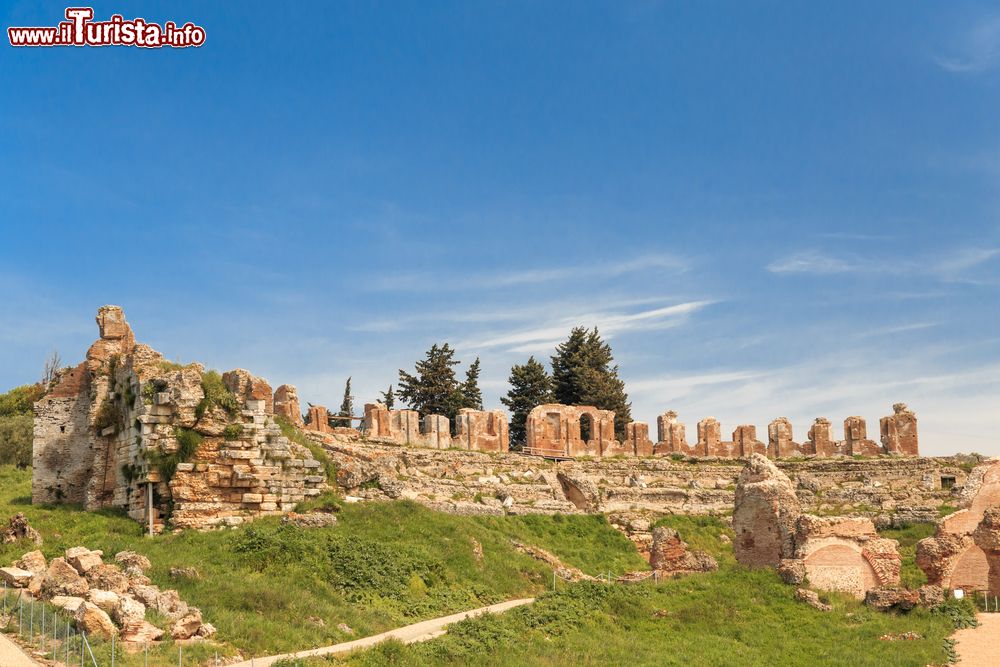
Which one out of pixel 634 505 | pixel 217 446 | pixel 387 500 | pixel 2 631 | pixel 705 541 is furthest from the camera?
pixel 634 505

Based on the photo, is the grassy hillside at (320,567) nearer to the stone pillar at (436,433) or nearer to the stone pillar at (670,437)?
the stone pillar at (436,433)

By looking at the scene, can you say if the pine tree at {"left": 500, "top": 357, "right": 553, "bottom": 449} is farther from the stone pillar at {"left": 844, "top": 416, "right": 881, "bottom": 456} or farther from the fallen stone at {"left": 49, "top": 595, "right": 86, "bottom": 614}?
the fallen stone at {"left": 49, "top": 595, "right": 86, "bottom": 614}

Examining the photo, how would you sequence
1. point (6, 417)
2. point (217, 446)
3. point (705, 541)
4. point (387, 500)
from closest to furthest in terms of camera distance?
1. point (217, 446)
2. point (387, 500)
3. point (705, 541)
4. point (6, 417)

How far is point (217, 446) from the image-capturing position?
85.6ft

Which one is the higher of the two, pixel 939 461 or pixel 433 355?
pixel 433 355

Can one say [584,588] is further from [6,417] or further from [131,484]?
[6,417]

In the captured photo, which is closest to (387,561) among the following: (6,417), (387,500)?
(387,500)

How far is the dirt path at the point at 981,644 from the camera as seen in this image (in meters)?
19.4

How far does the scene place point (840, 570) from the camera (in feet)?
77.7

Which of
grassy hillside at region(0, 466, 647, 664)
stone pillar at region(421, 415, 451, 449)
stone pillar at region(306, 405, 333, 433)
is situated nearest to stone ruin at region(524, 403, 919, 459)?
stone pillar at region(421, 415, 451, 449)

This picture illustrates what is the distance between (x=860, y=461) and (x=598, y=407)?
567 inches

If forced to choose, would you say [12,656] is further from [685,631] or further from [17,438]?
[17,438]

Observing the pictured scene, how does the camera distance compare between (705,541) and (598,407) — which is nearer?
(705,541)

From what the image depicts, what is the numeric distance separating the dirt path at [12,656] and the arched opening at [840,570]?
15452mm
